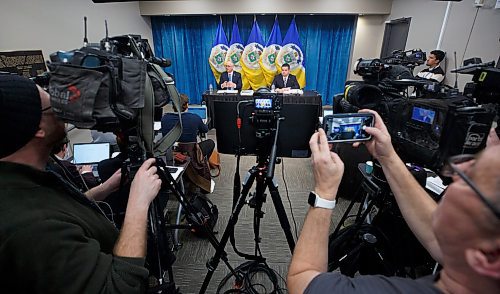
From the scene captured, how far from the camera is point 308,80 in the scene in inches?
259

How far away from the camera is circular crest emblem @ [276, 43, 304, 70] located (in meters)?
5.89

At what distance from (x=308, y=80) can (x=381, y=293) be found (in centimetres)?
651

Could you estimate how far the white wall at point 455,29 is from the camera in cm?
283

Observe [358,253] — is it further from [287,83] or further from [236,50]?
[236,50]

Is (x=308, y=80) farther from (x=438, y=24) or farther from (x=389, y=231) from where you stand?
(x=389, y=231)

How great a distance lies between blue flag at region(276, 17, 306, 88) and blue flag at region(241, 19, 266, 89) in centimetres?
51

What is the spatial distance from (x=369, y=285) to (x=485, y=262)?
0.74 ft

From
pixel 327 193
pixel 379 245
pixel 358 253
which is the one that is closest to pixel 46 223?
pixel 327 193

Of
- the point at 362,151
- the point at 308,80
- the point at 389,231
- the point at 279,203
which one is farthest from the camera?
the point at 308,80

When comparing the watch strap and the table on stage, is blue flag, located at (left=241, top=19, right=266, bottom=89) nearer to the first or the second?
the table on stage

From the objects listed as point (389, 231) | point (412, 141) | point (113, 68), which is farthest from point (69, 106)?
point (389, 231)

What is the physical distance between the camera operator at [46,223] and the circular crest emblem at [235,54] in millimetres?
5592

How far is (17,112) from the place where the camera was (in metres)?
0.72

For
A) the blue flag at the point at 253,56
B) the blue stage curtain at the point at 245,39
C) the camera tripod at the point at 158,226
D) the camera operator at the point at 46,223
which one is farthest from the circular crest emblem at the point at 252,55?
the camera operator at the point at 46,223
